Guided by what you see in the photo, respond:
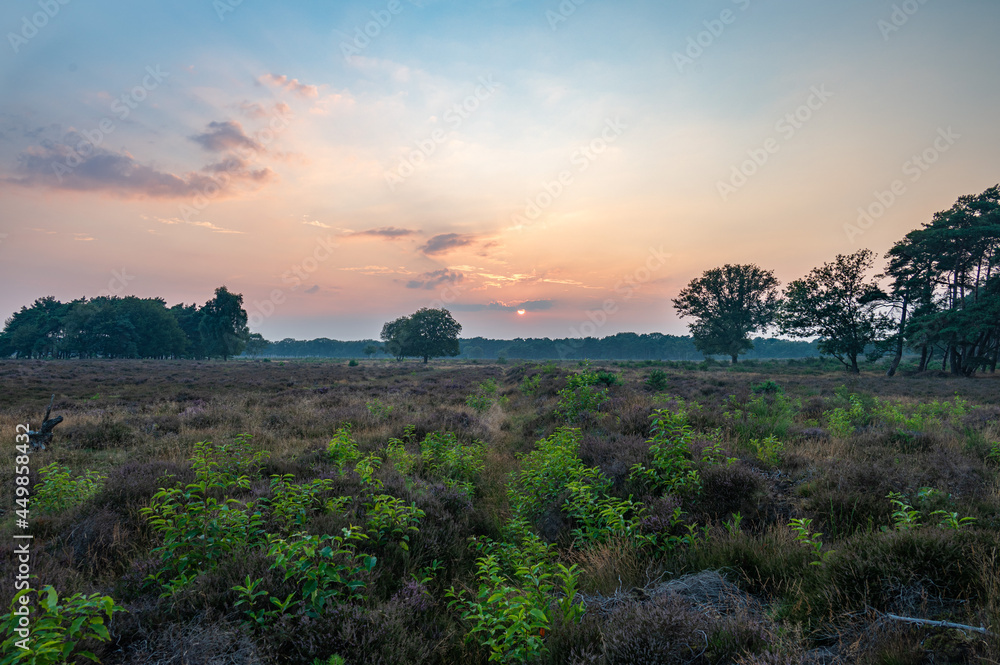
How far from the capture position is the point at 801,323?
143 ft

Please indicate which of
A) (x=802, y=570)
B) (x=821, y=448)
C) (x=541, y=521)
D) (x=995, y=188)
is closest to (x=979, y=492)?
(x=821, y=448)

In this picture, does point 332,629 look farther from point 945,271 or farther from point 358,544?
point 945,271

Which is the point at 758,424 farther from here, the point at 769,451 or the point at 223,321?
the point at 223,321

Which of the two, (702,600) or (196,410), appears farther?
(196,410)

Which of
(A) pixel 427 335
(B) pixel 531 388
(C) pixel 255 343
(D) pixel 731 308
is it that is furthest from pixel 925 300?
(C) pixel 255 343

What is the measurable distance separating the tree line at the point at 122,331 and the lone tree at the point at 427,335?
32560mm

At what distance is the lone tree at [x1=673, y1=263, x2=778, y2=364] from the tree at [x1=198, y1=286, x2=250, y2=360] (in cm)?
8414

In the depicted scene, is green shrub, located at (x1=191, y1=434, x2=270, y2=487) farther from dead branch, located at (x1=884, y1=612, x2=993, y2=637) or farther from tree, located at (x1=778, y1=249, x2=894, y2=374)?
tree, located at (x1=778, y1=249, x2=894, y2=374)

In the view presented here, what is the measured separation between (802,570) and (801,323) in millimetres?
49981

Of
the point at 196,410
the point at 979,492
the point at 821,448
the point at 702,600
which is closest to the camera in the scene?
the point at 702,600

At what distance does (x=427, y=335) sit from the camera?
81.2m

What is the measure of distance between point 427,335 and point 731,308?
54464 millimetres

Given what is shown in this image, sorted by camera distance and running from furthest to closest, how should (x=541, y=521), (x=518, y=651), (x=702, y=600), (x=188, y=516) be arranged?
(x=541, y=521), (x=188, y=516), (x=702, y=600), (x=518, y=651)

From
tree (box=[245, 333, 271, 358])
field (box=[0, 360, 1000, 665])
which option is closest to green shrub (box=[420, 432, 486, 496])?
field (box=[0, 360, 1000, 665])
